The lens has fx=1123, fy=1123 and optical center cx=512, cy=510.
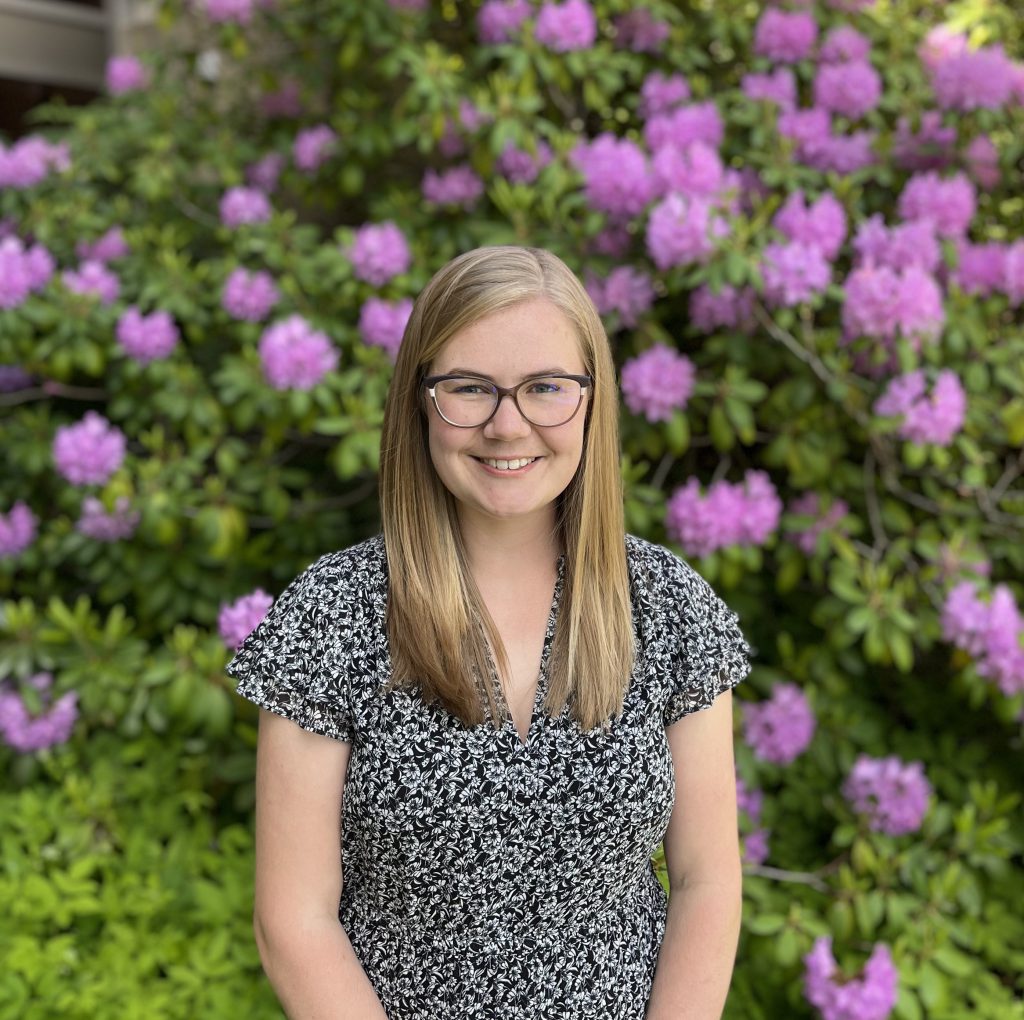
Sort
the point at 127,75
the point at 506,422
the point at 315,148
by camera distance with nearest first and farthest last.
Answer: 1. the point at 506,422
2. the point at 315,148
3. the point at 127,75

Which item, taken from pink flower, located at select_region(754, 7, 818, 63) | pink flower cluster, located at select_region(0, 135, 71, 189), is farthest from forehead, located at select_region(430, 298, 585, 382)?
pink flower cluster, located at select_region(0, 135, 71, 189)

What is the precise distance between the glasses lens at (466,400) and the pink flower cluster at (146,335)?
1746mm

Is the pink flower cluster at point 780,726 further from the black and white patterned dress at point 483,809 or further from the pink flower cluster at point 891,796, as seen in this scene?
the black and white patterned dress at point 483,809

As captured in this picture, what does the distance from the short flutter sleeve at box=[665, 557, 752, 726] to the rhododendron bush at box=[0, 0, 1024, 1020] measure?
93 centimetres

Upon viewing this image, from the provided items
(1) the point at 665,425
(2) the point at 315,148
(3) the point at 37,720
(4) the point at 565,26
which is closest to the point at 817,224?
(1) the point at 665,425

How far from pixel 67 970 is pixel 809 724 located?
1.70 metres

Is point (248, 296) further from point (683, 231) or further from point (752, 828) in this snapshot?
point (752, 828)

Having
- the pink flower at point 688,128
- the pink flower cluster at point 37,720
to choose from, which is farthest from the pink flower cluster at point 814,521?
the pink flower cluster at point 37,720

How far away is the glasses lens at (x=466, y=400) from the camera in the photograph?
133cm

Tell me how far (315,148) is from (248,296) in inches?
25.8

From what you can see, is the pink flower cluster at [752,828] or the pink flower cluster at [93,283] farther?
the pink flower cluster at [93,283]

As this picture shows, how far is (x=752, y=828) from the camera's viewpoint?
2.47m

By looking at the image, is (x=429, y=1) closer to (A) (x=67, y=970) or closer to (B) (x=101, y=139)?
(B) (x=101, y=139)

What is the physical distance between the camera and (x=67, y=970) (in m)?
2.36
